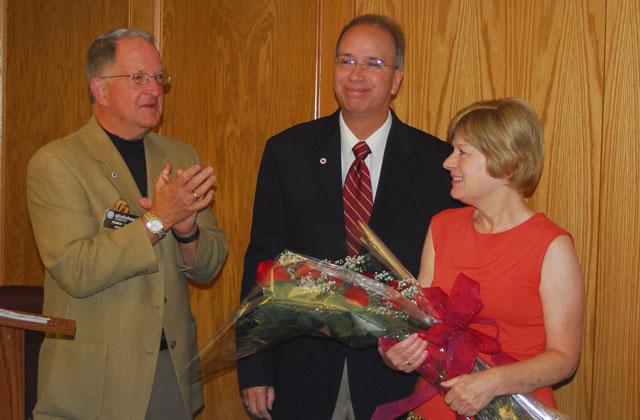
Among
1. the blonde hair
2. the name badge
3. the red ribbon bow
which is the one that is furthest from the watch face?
the blonde hair

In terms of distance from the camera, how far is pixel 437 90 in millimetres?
3152

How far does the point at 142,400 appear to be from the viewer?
2572mm

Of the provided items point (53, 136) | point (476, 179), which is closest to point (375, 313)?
point (476, 179)

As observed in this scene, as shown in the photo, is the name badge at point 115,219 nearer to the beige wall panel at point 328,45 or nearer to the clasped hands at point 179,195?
the clasped hands at point 179,195

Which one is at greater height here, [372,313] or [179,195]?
[179,195]

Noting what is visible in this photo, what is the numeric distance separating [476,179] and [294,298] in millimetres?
656

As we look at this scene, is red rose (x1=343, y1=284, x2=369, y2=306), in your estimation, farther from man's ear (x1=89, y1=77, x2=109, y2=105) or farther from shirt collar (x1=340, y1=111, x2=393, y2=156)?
man's ear (x1=89, y1=77, x2=109, y2=105)

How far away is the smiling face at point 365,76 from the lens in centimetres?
270

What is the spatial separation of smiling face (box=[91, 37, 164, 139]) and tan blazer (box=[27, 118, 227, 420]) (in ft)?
0.28

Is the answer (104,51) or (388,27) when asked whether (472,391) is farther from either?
(104,51)

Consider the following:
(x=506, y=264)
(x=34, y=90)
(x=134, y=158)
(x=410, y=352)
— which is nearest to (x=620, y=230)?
(x=506, y=264)

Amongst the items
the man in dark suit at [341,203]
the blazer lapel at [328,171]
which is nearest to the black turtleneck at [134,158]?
the man in dark suit at [341,203]

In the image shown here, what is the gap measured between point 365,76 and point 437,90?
0.55 meters

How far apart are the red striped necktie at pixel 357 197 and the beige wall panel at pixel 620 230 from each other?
87cm
